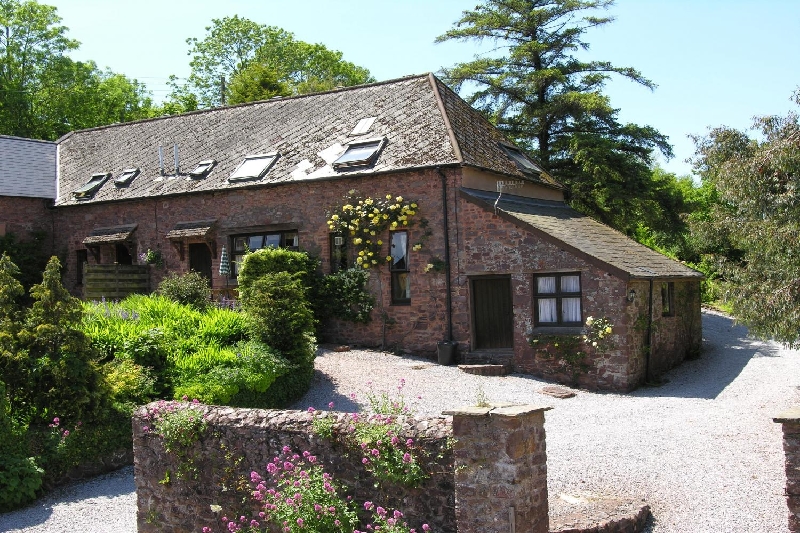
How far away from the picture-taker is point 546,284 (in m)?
17.6

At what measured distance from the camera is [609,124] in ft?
84.4

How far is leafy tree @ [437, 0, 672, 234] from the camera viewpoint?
24781 mm

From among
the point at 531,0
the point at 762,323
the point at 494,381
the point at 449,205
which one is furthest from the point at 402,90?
the point at 762,323

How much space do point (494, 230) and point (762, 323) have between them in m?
6.25

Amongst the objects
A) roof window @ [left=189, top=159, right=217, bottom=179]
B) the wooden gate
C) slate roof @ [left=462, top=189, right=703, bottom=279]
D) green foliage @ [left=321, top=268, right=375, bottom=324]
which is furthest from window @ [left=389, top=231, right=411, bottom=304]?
the wooden gate

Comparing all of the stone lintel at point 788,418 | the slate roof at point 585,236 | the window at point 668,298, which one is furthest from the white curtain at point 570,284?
the stone lintel at point 788,418

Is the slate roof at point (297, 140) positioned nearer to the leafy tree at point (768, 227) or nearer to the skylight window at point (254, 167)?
the skylight window at point (254, 167)

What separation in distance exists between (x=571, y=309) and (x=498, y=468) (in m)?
11.2

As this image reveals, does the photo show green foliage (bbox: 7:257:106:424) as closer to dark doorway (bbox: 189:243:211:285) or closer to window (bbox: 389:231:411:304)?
window (bbox: 389:231:411:304)

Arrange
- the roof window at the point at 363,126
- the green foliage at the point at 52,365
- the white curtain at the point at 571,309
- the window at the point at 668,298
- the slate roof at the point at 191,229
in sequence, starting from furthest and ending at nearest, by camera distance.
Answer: the slate roof at the point at 191,229 < the roof window at the point at 363,126 < the window at the point at 668,298 < the white curtain at the point at 571,309 < the green foliage at the point at 52,365

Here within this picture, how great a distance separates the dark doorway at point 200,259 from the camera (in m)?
23.5

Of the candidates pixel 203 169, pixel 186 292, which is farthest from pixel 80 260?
pixel 186 292

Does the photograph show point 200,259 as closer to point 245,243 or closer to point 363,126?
point 245,243

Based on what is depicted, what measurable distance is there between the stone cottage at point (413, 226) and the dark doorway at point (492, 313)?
0.03 metres
